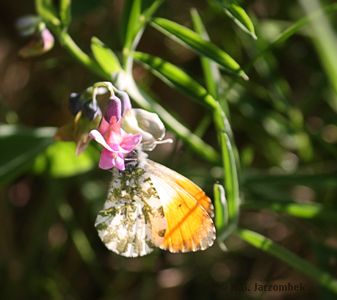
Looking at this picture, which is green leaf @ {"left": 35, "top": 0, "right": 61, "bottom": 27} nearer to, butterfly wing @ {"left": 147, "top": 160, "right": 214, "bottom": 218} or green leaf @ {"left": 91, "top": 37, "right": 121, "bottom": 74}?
green leaf @ {"left": 91, "top": 37, "right": 121, "bottom": 74}

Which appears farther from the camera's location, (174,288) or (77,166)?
(174,288)

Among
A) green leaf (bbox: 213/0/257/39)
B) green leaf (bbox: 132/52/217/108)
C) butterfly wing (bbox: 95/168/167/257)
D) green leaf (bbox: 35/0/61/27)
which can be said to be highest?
green leaf (bbox: 213/0/257/39)

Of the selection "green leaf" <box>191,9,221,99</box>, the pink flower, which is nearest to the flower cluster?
the pink flower

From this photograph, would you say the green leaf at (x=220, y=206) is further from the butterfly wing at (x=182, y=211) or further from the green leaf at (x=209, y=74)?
the green leaf at (x=209, y=74)

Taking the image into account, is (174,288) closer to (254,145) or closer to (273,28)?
(254,145)

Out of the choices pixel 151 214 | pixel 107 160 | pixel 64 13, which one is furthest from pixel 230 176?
pixel 64 13

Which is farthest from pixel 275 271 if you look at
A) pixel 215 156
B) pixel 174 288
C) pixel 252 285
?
pixel 215 156

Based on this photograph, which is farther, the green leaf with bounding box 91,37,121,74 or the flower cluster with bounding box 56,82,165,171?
the green leaf with bounding box 91,37,121,74

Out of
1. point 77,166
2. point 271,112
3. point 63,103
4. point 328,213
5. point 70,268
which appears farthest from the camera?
point 63,103
